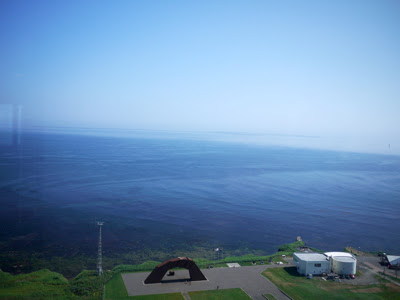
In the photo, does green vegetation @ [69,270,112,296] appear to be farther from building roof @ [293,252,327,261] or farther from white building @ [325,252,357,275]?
white building @ [325,252,357,275]

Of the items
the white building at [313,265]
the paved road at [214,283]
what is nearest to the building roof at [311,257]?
the white building at [313,265]

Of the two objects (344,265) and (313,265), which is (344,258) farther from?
(313,265)

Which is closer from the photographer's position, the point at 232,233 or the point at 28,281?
the point at 28,281

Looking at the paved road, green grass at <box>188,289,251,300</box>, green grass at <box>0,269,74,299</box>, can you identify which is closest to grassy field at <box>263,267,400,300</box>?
the paved road

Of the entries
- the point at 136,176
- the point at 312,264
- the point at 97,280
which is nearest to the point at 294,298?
the point at 312,264

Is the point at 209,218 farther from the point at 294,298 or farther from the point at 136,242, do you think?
the point at 294,298

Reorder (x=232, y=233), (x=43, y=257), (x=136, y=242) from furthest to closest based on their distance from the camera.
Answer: (x=232, y=233) < (x=136, y=242) < (x=43, y=257)

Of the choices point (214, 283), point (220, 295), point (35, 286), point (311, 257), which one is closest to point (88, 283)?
point (35, 286)

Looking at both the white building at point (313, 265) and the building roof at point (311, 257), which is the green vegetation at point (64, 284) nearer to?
the white building at point (313, 265)
